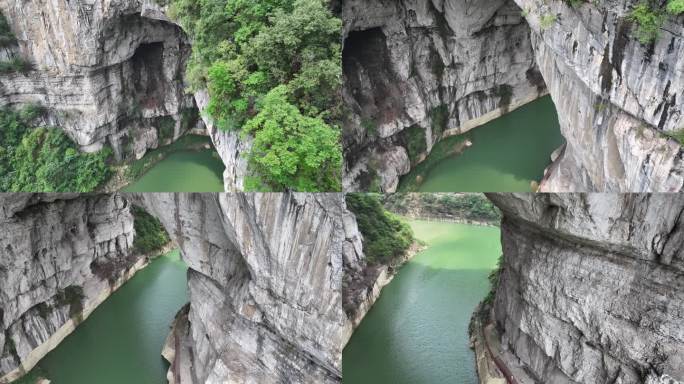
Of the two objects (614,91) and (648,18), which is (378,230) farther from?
(648,18)

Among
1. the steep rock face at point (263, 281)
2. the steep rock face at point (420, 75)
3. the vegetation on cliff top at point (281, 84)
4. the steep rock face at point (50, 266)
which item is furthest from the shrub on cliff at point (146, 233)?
the vegetation on cliff top at point (281, 84)

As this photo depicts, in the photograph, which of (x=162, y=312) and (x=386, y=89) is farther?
(x=162, y=312)

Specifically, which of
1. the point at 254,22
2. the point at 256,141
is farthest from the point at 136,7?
the point at 256,141

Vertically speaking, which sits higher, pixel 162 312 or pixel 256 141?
pixel 256 141

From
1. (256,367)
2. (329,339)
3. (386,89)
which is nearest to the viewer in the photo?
(329,339)

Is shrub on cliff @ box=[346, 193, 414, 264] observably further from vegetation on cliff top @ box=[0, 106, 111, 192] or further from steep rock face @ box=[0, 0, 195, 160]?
vegetation on cliff top @ box=[0, 106, 111, 192]

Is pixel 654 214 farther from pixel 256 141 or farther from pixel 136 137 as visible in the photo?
pixel 136 137

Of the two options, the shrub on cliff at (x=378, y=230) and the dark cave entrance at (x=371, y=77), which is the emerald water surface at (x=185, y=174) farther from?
the dark cave entrance at (x=371, y=77)
